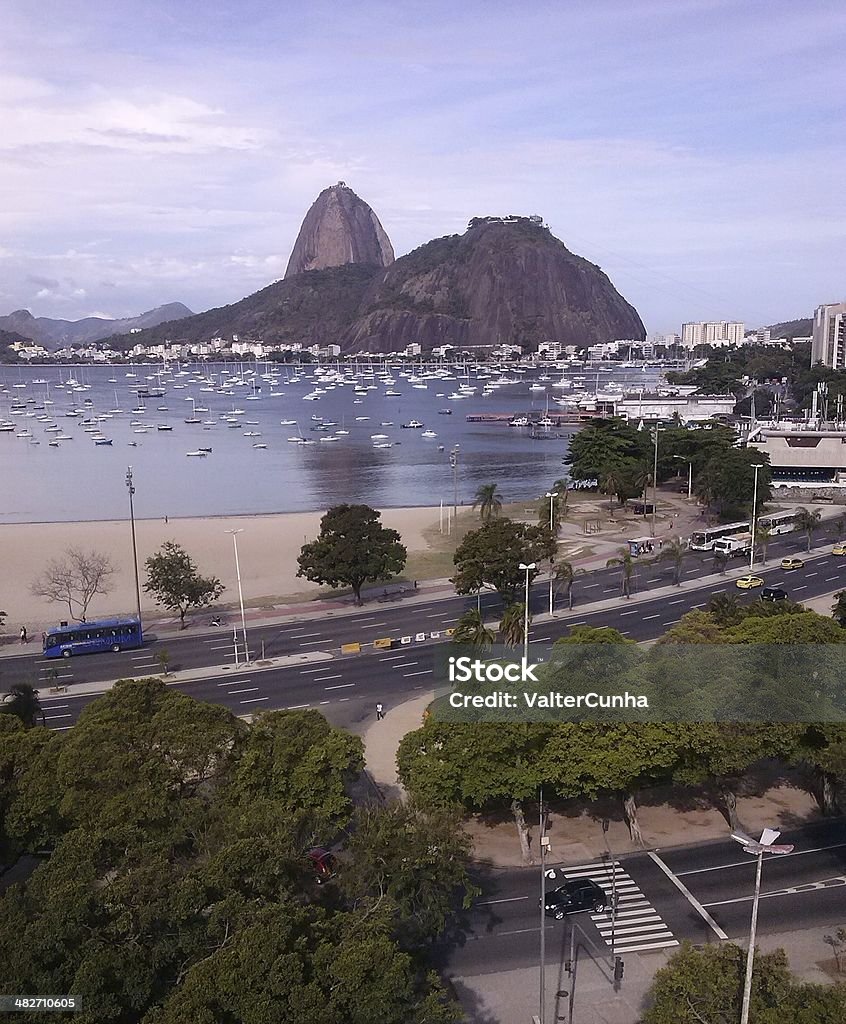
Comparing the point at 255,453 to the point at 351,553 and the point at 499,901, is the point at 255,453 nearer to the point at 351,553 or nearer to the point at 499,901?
the point at 351,553

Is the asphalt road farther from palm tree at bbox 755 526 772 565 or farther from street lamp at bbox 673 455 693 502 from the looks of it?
street lamp at bbox 673 455 693 502

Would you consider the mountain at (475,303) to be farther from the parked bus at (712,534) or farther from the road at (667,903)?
the road at (667,903)

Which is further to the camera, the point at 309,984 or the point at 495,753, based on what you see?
the point at 495,753

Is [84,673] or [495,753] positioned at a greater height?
[495,753]

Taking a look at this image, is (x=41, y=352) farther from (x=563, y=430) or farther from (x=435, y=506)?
(x=435, y=506)

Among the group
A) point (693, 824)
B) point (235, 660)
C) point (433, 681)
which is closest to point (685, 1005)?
point (693, 824)
